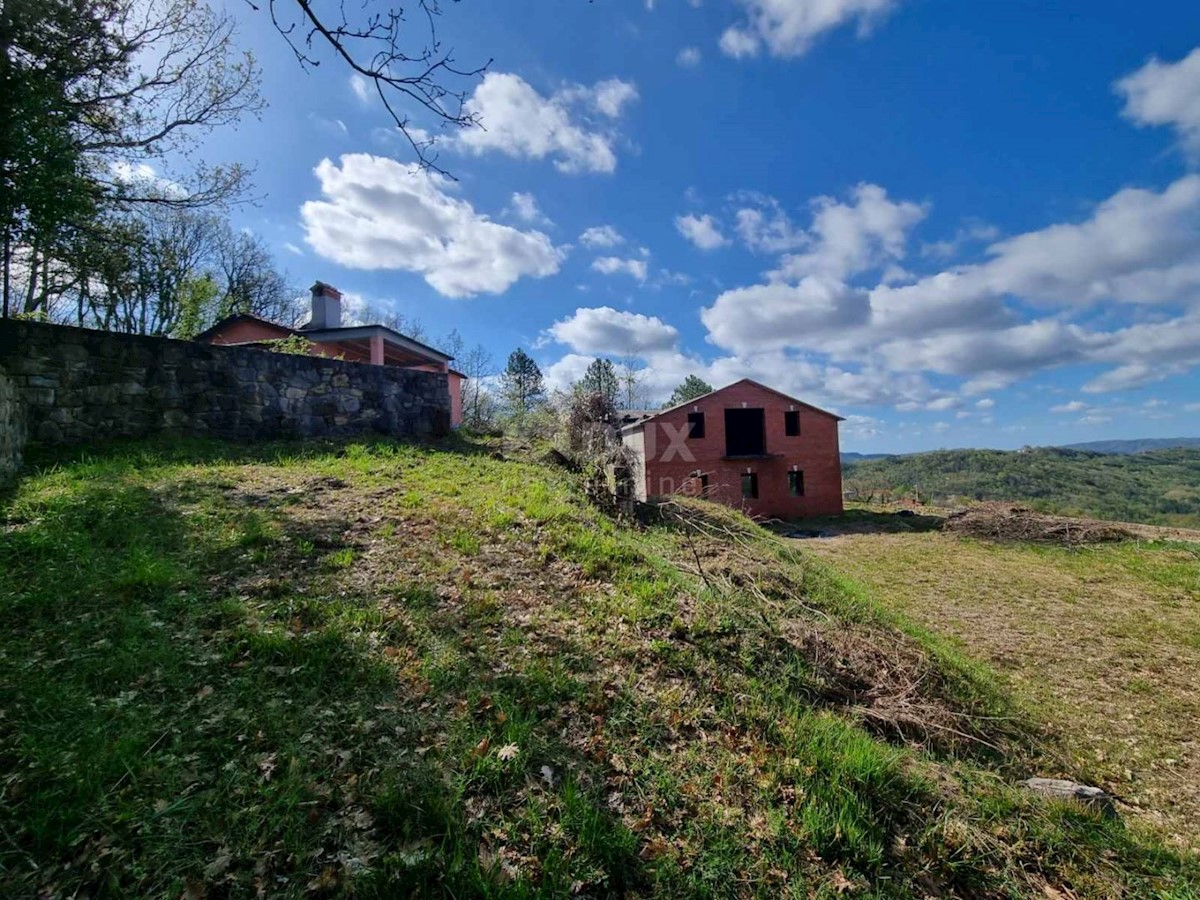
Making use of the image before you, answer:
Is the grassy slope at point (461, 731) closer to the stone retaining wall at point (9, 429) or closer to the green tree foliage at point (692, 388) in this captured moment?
the stone retaining wall at point (9, 429)

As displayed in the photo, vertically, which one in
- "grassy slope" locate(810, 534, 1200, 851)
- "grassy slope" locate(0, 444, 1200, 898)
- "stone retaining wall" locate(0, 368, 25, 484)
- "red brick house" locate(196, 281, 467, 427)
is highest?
"red brick house" locate(196, 281, 467, 427)

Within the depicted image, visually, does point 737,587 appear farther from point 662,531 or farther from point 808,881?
point 808,881

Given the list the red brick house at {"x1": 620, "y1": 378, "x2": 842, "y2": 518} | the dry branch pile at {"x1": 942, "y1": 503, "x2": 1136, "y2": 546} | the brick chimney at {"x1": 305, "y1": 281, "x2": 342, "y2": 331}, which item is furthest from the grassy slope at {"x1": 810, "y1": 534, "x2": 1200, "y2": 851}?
the brick chimney at {"x1": 305, "y1": 281, "x2": 342, "y2": 331}

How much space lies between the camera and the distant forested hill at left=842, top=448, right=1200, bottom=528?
34875mm

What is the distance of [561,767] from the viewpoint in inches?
97.8

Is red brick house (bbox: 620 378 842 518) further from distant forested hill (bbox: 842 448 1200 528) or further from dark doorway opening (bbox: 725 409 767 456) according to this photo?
distant forested hill (bbox: 842 448 1200 528)

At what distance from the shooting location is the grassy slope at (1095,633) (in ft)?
13.6

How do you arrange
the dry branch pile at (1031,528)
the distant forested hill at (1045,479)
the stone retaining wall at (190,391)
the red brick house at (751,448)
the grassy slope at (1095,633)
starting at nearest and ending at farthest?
the grassy slope at (1095,633) < the stone retaining wall at (190,391) < the dry branch pile at (1031,528) < the red brick house at (751,448) < the distant forested hill at (1045,479)

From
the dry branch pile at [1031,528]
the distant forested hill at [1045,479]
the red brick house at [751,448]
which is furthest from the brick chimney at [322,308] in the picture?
the distant forested hill at [1045,479]

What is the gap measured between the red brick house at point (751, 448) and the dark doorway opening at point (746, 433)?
44 millimetres

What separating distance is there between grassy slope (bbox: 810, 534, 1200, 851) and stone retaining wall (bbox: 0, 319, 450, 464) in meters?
9.97

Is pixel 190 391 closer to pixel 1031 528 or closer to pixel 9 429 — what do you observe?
pixel 9 429

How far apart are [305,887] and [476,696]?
111 cm

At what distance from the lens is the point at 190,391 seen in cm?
763
